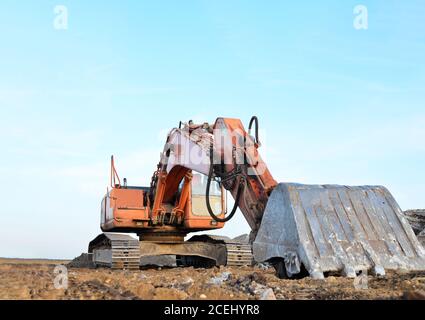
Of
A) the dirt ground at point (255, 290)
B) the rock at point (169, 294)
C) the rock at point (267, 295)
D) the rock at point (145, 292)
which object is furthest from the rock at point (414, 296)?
the rock at point (145, 292)

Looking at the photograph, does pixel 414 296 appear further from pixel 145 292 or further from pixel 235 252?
pixel 235 252

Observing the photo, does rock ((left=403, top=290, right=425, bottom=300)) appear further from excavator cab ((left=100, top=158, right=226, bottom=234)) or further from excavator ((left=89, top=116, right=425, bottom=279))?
excavator cab ((left=100, top=158, right=226, bottom=234))

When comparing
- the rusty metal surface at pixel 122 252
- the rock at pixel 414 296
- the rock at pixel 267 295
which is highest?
the rusty metal surface at pixel 122 252

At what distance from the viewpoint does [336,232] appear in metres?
5.64

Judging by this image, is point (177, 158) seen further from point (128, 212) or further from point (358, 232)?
point (358, 232)

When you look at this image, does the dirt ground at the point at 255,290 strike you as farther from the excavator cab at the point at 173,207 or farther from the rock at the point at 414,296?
the excavator cab at the point at 173,207

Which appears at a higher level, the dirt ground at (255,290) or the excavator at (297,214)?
the excavator at (297,214)

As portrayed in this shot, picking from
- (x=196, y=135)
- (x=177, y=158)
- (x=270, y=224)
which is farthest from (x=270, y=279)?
(x=177, y=158)

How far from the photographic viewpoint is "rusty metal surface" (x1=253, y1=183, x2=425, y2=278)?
5355mm

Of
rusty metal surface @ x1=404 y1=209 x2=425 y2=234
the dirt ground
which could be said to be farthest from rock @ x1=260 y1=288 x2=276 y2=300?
rusty metal surface @ x1=404 y1=209 x2=425 y2=234

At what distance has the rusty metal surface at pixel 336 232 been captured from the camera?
5355 millimetres

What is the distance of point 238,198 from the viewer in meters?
6.87

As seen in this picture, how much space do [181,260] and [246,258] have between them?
3.42 metres

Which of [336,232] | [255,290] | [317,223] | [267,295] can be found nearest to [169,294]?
[255,290]
